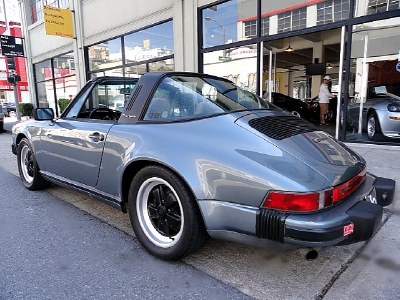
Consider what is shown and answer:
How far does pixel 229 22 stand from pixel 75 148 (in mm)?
7105

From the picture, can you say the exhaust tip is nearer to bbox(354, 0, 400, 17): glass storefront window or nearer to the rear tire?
the rear tire

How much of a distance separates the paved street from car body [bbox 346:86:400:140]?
3.93 metres

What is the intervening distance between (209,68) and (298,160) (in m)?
7.95

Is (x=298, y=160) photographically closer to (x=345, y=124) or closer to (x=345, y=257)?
(x=345, y=257)

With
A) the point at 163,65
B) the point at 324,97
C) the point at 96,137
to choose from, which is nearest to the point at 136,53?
the point at 163,65

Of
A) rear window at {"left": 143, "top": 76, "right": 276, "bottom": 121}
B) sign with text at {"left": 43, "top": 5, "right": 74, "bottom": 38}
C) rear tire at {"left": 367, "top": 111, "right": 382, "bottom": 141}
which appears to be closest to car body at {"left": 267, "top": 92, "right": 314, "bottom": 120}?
rear tire at {"left": 367, "top": 111, "right": 382, "bottom": 141}

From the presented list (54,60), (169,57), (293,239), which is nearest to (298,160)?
(293,239)

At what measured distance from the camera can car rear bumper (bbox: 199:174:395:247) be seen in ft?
5.73

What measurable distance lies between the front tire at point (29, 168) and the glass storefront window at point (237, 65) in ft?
19.2

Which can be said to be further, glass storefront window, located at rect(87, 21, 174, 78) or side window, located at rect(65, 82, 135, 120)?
glass storefront window, located at rect(87, 21, 174, 78)

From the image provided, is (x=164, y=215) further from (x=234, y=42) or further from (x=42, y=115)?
(x=234, y=42)

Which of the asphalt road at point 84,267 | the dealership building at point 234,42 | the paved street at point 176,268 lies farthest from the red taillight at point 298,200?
the dealership building at point 234,42

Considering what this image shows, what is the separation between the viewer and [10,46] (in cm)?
1484

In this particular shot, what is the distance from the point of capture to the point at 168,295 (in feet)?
6.49
